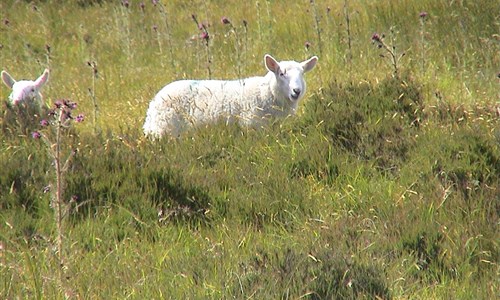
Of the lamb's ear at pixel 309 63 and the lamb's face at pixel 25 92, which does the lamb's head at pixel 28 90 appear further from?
the lamb's ear at pixel 309 63

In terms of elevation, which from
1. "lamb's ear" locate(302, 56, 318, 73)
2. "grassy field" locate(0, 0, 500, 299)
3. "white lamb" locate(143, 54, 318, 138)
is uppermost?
"lamb's ear" locate(302, 56, 318, 73)

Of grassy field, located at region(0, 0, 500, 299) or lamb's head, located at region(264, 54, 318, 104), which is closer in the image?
grassy field, located at region(0, 0, 500, 299)

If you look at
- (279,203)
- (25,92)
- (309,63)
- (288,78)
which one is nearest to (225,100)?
(288,78)

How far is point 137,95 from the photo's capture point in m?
11.2

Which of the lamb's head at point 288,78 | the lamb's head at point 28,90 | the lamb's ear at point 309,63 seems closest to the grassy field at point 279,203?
the lamb's head at point 288,78

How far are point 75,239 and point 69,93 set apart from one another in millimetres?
6643

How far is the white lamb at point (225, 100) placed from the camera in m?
8.64

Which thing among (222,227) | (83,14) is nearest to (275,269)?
(222,227)

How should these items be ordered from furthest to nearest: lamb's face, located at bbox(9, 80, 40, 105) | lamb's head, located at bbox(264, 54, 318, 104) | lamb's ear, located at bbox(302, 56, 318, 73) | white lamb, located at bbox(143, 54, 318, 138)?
lamb's face, located at bbox(9, 80, 40, 105) < lamb's ear, located at bbox(302, 56, 318, 73) < white lamb, located at bbox(143, 54, 318, 138) < lamb's head, located at bbox(264, 54, 318, 104)

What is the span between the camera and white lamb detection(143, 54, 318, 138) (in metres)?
8.64

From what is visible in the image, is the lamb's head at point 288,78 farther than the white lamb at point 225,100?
No

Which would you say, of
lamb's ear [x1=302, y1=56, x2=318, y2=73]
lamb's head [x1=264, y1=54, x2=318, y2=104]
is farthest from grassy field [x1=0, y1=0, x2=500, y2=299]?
lamb's ear [x1=302, y1=56, x2=318, y2=73]

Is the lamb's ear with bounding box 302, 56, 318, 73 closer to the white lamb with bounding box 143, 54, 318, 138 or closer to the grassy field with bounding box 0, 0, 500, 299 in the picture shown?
the white lamb with bounding box 143, 54, 318, 138

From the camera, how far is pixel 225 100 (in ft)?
28.7
